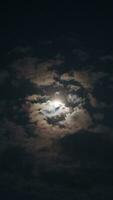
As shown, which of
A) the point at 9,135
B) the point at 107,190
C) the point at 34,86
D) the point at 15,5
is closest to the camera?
the point at 15,5

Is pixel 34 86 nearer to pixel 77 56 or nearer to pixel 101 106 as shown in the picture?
pixel 77 56

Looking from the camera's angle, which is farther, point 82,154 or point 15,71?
point 82,154

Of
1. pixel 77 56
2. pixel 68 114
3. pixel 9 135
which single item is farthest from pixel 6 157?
pixel 77 56

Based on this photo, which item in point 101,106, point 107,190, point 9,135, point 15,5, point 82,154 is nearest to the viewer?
point 15,5

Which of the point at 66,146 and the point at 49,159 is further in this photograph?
the point at 49,159

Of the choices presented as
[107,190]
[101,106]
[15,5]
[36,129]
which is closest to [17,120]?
[36,129]

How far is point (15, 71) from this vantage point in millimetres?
15008

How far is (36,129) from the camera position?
59.7ft

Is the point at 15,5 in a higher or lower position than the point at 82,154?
higher

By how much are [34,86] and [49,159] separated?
7802 millimetres

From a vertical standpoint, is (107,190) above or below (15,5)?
below

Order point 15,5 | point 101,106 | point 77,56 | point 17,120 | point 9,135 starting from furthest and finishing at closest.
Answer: point 9,135 → point 17,120 → point 101,106 → point 77,56 → point 15,5

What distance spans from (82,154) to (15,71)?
838 cm

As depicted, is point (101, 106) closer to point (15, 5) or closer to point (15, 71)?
point (15, 71)
